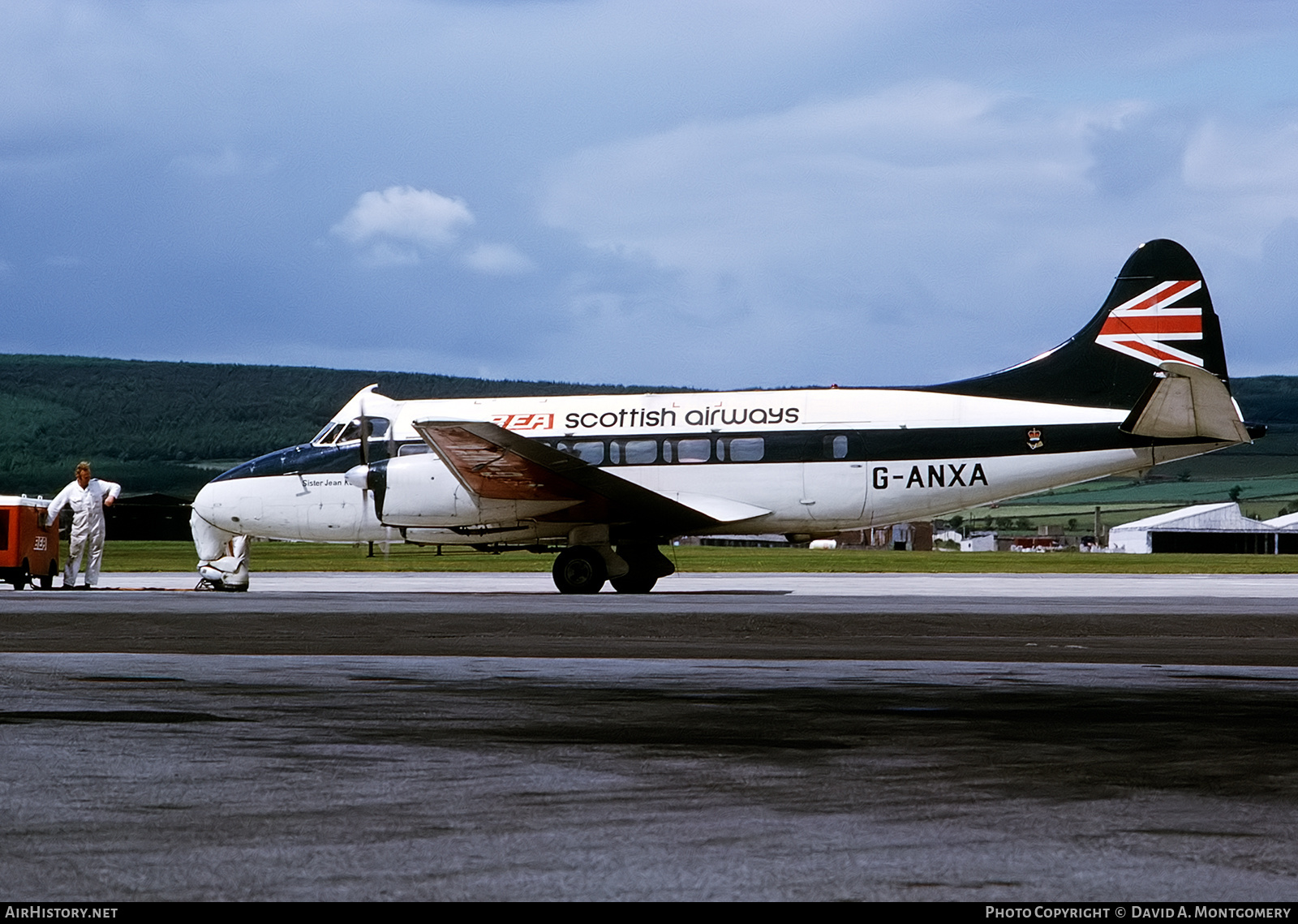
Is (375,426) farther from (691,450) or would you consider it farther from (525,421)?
(691,450)

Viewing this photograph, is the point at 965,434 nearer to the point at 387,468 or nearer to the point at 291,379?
the point at 387,468

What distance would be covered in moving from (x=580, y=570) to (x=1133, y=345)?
36.2 ft

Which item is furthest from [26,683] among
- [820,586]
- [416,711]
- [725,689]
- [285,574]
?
[285,574]

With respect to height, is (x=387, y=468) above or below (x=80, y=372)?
below

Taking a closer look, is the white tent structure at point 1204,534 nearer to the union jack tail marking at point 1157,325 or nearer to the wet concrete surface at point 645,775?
the union jack tail marking at point 1157,325

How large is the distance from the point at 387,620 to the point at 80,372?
536ft

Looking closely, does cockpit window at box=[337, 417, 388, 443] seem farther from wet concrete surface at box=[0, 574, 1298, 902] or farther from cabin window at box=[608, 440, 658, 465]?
wet concrete surface at box=[0, 574, 1298, 902]

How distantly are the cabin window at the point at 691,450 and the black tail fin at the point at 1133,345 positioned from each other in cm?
449

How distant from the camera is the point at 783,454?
2720cm

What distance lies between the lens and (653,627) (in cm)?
1382

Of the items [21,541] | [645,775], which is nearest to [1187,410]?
[21,541]

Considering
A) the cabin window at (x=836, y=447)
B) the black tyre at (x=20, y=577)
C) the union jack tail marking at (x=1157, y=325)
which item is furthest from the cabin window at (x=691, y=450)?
the black tyre at (x=20, y=577)

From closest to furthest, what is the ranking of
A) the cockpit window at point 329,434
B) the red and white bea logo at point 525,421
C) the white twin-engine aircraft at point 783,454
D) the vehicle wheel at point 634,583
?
the white twin-engine aircraft at point 783,454
the vehicle wheel at point 634,583
the red and white bea logo at point 525,421
the cockpit window at point 329,434

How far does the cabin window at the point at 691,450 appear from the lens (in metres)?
27.6
